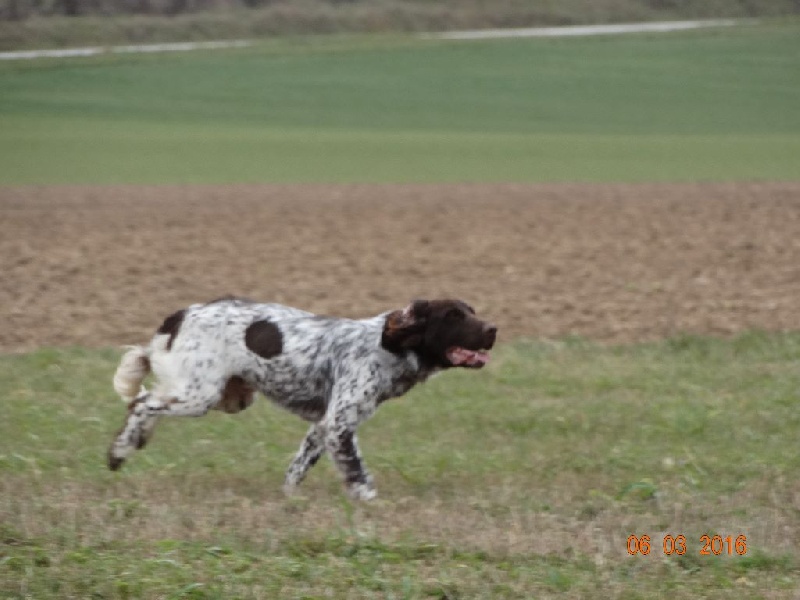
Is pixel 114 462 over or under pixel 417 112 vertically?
over

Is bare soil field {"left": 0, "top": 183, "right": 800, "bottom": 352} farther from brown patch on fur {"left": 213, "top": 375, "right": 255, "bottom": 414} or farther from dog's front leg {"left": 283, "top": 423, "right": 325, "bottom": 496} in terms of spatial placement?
dog's front leg {"left": 283, "top": 423, "right": 325, "bottom": 496}

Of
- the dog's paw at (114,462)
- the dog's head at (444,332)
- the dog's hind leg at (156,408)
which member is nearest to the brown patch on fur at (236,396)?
the dog's hind leg at (156,408)

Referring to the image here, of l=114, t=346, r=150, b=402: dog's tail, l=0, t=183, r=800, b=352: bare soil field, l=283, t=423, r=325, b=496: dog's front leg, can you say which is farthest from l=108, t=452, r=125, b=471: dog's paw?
l=0, t=183, r=800, b=352: bare soil field

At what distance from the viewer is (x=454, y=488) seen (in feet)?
27.7

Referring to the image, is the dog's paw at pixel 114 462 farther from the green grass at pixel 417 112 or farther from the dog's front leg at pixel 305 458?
the green grass at pixel 417 112

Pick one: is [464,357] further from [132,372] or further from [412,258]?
[412,258]

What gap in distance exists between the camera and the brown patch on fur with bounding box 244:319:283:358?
8492 mm

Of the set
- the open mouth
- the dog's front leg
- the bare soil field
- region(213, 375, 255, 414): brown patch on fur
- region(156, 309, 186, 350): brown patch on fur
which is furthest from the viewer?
the bare soil field

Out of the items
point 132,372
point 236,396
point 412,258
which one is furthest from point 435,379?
point 412,258

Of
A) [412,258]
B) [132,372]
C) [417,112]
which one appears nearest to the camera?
[132,372]

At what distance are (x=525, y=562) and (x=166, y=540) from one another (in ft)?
5.54

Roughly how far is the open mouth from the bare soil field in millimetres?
5853

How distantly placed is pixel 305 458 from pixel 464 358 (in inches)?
47.7

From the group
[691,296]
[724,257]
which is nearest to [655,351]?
[691,296]
